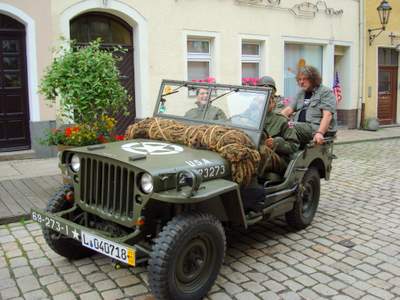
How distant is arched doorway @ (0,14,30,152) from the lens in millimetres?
9047

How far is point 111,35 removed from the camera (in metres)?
10.5

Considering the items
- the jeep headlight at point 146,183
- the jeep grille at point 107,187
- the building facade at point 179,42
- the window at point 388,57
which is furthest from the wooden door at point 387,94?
the jeep headlight at point 146,183

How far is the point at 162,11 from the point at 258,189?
7.31 meters

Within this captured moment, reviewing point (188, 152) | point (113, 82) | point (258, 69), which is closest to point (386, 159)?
point (258, 69)

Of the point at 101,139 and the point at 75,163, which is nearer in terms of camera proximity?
the point at 75,163

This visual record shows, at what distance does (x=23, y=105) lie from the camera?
9367 mm

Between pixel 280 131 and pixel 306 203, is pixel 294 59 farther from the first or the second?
pixel 280 131

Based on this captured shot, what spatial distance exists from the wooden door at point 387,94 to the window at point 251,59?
6012mm

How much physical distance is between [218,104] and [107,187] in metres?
1.54

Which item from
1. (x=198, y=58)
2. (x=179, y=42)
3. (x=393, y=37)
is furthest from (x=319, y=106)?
(x=393, y=37)

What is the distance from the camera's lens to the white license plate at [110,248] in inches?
127

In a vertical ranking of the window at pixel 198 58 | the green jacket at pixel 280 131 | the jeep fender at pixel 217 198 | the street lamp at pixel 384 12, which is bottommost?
the jeep fender at pixel 217 198

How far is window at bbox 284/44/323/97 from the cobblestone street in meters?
8.28

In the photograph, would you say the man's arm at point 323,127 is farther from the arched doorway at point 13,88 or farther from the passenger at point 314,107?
the arched doorway at point 13,88
